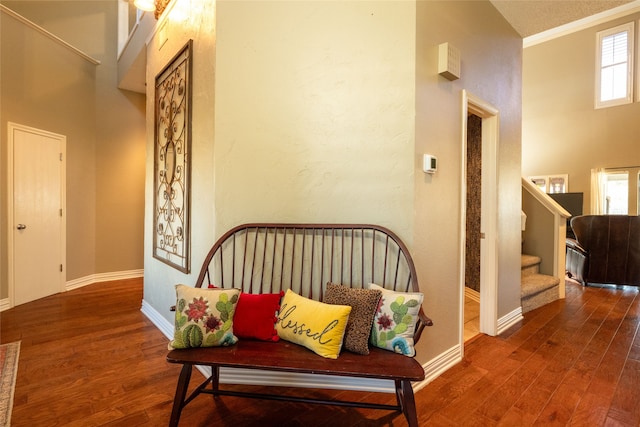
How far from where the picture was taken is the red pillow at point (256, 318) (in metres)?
1.57

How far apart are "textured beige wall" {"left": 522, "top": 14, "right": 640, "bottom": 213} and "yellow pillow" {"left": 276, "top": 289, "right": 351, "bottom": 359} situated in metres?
8.22

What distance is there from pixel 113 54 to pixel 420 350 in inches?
210

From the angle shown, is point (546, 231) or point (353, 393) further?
point (546, 231)

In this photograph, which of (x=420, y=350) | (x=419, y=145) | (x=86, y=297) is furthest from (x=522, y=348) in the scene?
(x=86, y=297)

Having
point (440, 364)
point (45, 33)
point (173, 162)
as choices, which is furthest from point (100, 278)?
point (440, 364)

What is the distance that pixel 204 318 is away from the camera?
148 cm

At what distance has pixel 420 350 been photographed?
1.88 meters

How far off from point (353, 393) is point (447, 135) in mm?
1710

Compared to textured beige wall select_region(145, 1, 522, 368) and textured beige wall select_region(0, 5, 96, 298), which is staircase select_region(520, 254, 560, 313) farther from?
textured beige wall select_region(0, 5, 96, 298)

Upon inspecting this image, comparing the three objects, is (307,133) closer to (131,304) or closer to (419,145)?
(419,145)

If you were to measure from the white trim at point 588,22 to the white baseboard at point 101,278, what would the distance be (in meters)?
8.05

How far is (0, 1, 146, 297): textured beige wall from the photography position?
11.2 ft

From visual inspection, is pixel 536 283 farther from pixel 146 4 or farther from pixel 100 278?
pixel 100 278

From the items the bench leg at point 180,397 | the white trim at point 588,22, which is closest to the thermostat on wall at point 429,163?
the bench leg at point 180,397
